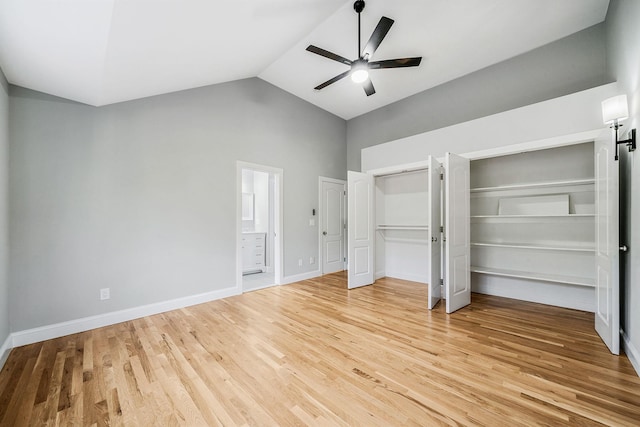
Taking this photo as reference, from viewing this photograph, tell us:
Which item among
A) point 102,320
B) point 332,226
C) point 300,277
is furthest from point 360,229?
point 102,320

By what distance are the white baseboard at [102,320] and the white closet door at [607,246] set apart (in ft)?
15.0

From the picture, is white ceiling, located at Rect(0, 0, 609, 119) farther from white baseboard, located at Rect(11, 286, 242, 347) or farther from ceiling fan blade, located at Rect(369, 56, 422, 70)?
white baseboard, located at Rect(11, 286, 242, 347)

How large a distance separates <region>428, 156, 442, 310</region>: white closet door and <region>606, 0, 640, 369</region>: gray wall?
1.74 m

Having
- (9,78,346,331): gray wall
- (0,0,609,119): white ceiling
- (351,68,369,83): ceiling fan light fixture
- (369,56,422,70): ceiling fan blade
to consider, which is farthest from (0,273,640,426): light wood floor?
(369,56,422,70): ceiling fan blade

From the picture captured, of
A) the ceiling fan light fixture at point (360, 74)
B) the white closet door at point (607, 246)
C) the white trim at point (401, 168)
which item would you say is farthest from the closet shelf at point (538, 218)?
the ceiling fan light fixture at point (360, 74)

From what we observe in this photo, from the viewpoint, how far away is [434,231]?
11.8 feet

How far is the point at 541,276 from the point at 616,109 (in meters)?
2.19

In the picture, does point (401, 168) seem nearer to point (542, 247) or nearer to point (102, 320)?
point (542, 247)

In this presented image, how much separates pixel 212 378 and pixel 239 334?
0.77m

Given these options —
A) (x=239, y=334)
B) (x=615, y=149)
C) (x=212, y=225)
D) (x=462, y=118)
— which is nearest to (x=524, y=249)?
(x=615, y=149)

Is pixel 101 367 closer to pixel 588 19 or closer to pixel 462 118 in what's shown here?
pixel 462 118

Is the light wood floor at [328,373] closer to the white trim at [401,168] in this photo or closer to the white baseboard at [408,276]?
the white baseboard at [408,276]

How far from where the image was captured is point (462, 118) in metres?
4.33

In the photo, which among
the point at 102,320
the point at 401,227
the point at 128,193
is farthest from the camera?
the point at 401,227
